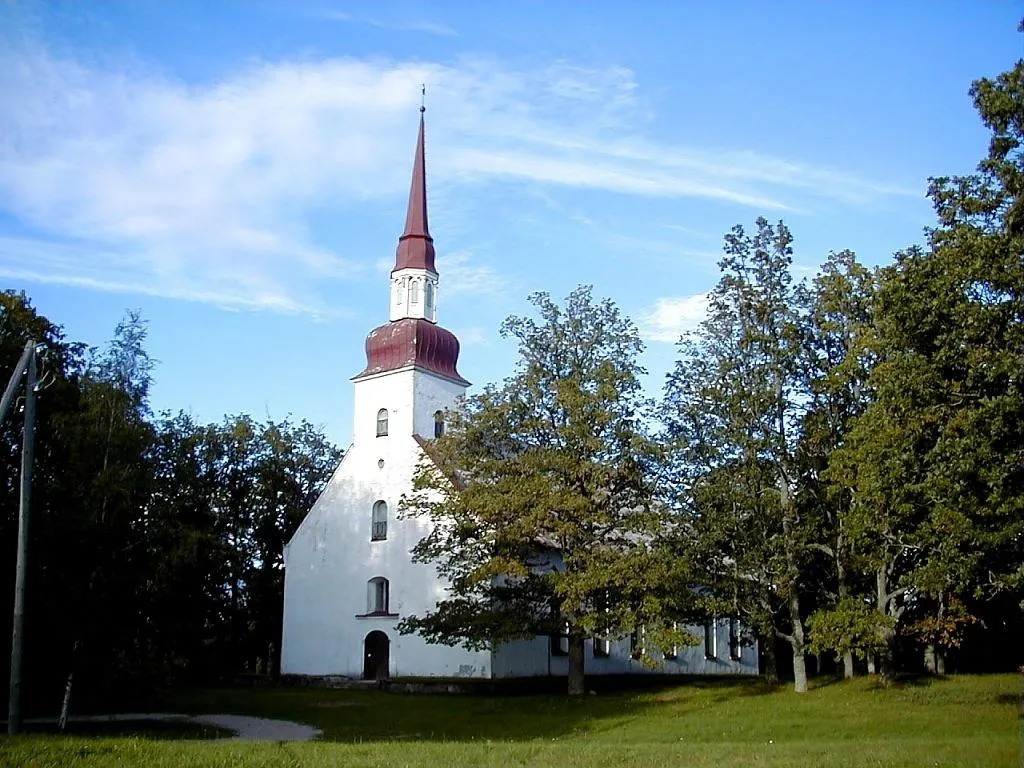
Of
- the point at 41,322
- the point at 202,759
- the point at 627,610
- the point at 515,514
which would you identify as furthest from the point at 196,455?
the point at 202,759

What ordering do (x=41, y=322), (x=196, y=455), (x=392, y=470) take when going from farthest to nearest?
(x=196, y=455) → (x=392, y=470) → (x=41, y=322)

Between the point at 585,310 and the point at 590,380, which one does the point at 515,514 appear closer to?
the point at 590,380

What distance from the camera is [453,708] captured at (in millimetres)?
31719

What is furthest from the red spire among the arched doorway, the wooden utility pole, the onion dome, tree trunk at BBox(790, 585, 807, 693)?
the wooden utility pole

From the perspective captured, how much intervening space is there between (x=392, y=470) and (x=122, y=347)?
11.8 meters

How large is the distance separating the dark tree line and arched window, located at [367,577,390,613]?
7138mm

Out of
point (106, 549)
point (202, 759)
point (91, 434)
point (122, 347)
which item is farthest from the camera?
point (122, 347)

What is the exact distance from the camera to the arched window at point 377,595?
44.6 metres

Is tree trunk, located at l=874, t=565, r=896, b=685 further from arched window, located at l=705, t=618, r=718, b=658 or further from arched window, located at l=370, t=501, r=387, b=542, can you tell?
arched window, located at l=705, t=618, r=718, b=658

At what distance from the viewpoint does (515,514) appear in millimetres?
33781

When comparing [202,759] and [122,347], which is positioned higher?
[122,347]

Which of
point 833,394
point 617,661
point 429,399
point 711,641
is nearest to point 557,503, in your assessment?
point 833,394

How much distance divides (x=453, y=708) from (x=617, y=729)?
793 cm

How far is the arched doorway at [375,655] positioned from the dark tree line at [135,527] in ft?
23.1
